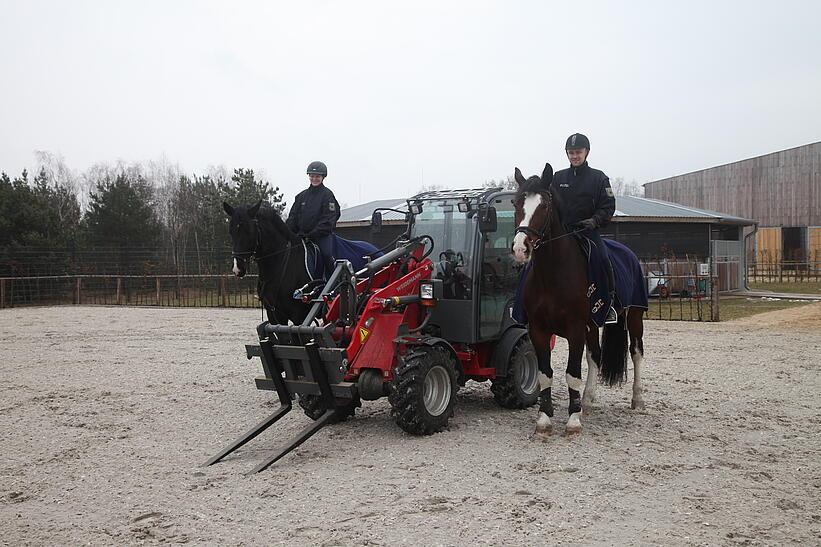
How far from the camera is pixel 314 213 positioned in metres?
9.12

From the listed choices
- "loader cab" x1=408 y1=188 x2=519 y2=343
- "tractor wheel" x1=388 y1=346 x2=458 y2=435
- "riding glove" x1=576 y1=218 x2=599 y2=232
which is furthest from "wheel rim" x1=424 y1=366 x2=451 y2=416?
"riding glove" x1=576 y1=218 x2=599 y2=232

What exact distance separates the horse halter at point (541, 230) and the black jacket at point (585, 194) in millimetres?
552

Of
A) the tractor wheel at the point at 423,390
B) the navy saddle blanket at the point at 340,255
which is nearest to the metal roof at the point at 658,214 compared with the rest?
the navy saddle blanket at the point at 340,255

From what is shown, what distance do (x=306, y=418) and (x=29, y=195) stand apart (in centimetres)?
2556

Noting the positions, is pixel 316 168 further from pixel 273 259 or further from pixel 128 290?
pixel 128 290

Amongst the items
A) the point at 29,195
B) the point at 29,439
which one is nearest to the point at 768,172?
the point at 29,195

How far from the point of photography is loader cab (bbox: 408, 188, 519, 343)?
7.57 meters

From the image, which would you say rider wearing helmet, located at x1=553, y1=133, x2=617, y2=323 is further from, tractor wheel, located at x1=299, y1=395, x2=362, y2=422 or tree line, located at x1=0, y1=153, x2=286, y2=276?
tree line, located at x1=0, y1=153, x2=286, y2=276

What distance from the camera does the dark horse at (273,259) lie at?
8.48 meters

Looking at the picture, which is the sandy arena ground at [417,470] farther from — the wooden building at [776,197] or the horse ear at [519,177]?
the wooden building at [776,197]

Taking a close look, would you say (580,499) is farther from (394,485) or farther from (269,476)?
(269,476)

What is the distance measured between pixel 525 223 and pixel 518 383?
224 centimetres

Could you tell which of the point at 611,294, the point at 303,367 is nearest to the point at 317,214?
the point at 303,367

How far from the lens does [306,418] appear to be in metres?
7.70
